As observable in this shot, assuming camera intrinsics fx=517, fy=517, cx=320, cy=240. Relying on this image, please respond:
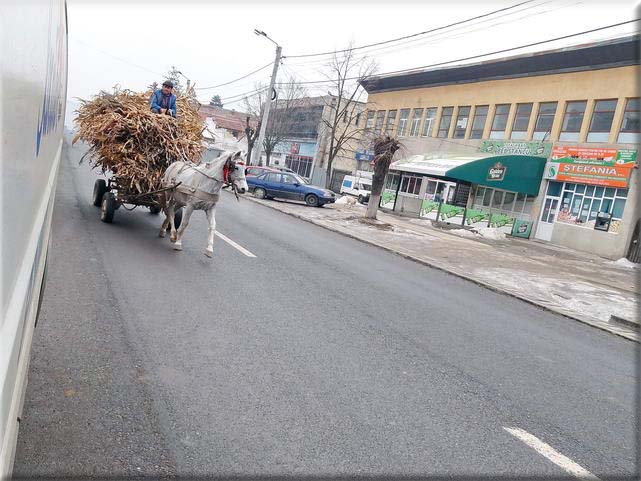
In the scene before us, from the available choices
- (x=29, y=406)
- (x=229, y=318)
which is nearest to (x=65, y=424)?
(x=29, y=406)

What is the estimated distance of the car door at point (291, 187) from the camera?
27.5 metres

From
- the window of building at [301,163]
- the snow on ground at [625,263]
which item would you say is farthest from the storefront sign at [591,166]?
the window of building at [301,163]

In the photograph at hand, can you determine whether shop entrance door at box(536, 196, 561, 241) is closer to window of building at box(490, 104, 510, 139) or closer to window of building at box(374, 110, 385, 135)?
window of building at box(490, 104, 510, 139)

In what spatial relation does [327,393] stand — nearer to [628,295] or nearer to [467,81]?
[628,295]

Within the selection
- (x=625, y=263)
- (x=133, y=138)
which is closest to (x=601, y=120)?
(x=625, y=263)

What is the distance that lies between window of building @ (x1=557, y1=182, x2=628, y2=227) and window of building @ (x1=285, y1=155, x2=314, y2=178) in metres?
33.2

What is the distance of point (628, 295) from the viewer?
1367 centimetres

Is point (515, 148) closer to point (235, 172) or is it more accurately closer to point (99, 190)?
point (99, 190)

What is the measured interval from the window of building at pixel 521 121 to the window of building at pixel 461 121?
390 centimetres

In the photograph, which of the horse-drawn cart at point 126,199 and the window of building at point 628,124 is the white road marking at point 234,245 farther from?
the window of building at point 628,124

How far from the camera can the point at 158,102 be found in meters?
9.62

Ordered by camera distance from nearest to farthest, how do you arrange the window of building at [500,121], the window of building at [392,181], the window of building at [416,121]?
the window of building at [500,121]
the window of building at [392,181]
the window of building at [416,121]

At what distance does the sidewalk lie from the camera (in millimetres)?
10727

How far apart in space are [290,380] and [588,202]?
2515 centimetres
